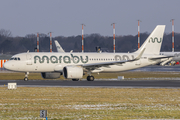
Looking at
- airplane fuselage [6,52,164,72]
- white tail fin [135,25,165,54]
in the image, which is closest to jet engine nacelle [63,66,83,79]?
airplane fuselage [6,52,164,72]

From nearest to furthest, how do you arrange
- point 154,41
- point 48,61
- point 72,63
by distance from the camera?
point 48,61 → point 72,63 → point 154,41

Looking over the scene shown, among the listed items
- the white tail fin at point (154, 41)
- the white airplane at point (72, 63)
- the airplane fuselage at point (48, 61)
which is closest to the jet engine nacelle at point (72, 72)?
the white airplane at point (72, 63)

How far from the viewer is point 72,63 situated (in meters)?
46.2

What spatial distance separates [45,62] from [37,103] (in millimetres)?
24593

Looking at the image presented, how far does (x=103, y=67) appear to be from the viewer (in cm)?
4775

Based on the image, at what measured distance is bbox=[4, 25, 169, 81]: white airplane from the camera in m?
44.7

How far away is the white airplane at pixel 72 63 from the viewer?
44719mm

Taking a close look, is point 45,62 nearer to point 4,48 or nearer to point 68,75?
point 68,75

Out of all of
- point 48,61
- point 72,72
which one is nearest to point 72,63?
point 72,72

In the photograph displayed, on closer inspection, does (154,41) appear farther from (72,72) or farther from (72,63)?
(72,72)

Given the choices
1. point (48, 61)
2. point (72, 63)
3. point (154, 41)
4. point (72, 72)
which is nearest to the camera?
point (72, 72)

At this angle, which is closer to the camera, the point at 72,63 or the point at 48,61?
the point at 48,61

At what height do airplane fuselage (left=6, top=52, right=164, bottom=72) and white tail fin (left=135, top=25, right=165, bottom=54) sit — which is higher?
white tail fin (left=135, top=25, right=165, bottom=54)

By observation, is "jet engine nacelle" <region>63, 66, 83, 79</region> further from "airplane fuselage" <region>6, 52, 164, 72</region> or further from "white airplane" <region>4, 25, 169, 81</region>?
"airplane fuselage" <region>6, 52, 164, 72</region>
